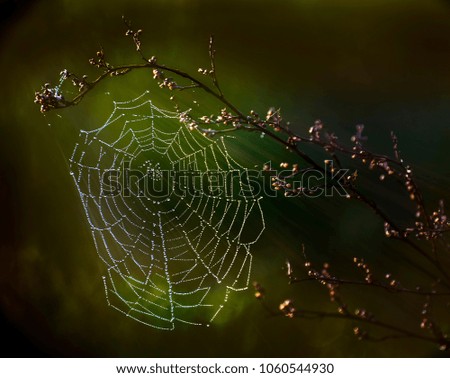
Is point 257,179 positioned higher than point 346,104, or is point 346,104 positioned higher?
point 346,104

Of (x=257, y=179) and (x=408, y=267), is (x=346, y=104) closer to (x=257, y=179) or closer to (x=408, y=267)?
(x=257, y=179)

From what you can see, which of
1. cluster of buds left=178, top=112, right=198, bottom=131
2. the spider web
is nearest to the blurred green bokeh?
the spider web

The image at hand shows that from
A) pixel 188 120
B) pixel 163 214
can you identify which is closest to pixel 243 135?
pixel 163 214

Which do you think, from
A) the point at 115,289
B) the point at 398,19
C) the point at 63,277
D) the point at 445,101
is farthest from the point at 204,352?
the point at 398,19

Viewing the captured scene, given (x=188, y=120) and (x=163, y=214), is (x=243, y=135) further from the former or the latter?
(x=188, y=120)

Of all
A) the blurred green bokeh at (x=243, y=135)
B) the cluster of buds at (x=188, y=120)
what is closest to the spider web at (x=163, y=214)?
the blurred green bokeh at (x=243, y=135)

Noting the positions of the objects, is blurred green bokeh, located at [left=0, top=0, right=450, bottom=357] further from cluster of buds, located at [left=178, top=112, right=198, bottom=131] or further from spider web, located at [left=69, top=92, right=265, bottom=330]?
cluster of buds, located at [left=178, top=112, right=198, bottom=131]

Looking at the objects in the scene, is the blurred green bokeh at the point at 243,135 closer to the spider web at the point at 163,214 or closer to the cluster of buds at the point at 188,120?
the spider web at the point at 163,214

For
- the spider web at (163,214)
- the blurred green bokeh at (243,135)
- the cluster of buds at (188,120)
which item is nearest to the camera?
the cluster of buds at (188,120)
